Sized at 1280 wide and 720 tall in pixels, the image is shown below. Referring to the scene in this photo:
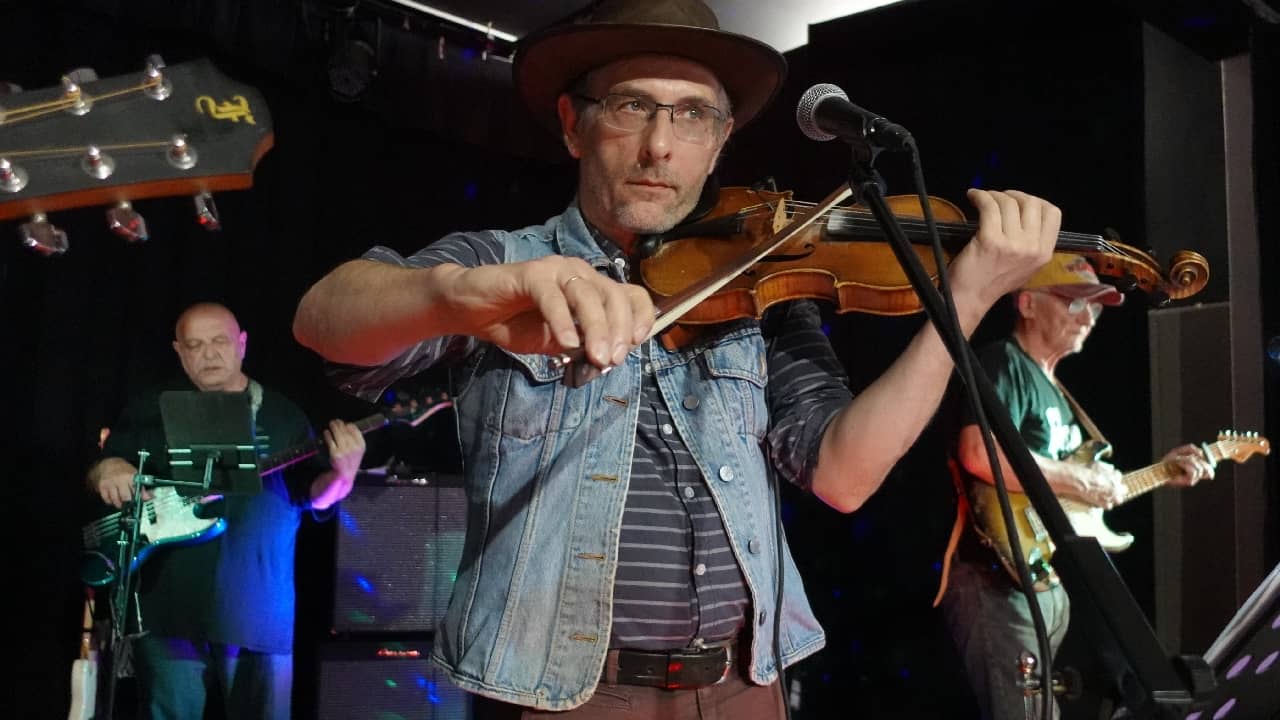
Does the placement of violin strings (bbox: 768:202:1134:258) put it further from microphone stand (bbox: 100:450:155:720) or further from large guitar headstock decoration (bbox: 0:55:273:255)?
microphone stand (bbox: 100:450:155:720)

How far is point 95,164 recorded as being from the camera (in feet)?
6.41

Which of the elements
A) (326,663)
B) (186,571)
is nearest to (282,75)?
(186,571)

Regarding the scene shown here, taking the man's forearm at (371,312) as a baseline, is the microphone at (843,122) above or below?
above

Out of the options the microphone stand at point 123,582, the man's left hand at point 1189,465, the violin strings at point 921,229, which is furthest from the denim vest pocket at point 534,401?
the man's left hand at point 1189,465

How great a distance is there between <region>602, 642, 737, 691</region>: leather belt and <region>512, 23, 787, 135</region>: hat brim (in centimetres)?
91

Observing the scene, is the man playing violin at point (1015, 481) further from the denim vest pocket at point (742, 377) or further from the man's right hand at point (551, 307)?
the man's right hand at point (551, 307)

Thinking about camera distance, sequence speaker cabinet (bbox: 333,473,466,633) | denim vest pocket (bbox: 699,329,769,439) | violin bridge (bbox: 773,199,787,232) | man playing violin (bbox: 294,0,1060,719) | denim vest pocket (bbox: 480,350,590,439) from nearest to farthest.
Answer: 1. man playing violin (bbox: 294,0,1060,719)
2. denim vest pocket (bbox: 480,350,590,439)
3. denim vest pocket (bbox: 699,329,769,439)
4. violin bridge (bbox: 773,199,787,232)
5. speaker cabinet (bbox: 333,473,466,633)

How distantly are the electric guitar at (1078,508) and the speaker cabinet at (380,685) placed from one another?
2165 millimetres

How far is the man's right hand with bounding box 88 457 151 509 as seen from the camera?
12.3ft

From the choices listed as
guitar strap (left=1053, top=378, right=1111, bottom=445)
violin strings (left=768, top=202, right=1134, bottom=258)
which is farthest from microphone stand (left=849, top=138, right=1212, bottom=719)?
guitar strap (left=1053, top=378, right=1111, bottom=445)

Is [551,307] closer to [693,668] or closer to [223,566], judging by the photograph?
[693,668]

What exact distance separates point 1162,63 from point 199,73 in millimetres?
3675

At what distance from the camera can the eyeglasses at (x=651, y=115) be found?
1589 mm

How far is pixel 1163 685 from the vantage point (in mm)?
702
